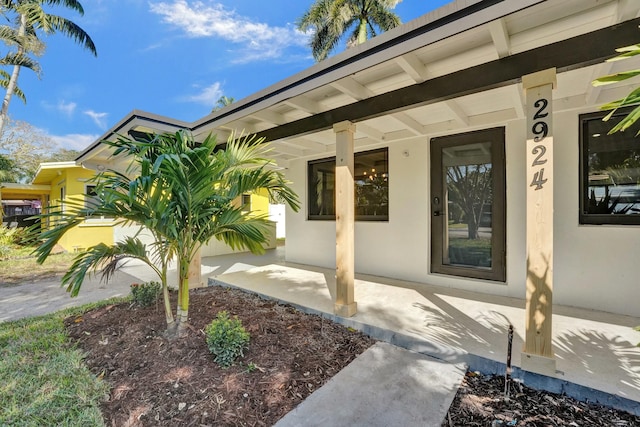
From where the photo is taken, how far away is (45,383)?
219 cm

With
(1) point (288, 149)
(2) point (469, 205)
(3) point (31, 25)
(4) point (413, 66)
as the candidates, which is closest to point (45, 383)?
(4) point (413, 66)

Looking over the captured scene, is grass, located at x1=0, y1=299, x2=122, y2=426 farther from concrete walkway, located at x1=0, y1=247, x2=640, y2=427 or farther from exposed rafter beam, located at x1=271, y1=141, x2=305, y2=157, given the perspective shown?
exposed rafter beam, located at x1=271, y1=141, x2=305, y2=157

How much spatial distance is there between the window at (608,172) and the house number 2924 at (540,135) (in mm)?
1935

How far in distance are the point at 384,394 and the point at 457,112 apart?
10.4 ft

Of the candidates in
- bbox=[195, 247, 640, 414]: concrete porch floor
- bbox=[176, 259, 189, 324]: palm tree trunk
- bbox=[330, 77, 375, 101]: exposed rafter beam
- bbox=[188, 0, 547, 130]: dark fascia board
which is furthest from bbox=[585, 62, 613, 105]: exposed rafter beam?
bbox=[176, 259, 189, 324]: palm tree trunk

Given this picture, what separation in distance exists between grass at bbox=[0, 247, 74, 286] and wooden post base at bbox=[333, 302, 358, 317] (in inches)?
238

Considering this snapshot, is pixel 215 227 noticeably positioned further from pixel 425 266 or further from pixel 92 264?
pixel 425 266

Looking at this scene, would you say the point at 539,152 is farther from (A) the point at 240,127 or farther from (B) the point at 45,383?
(B) the point at 45,383

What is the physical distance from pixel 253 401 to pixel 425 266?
337cm

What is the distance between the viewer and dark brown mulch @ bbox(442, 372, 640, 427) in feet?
5.76

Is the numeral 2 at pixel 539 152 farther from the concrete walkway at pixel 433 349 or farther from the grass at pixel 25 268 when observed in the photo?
the grass at pixel 25 268

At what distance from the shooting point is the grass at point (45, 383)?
6.03 feet

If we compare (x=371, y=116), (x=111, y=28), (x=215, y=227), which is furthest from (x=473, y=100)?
(x=111, y=28)

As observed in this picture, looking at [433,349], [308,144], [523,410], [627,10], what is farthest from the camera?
[308,144]
